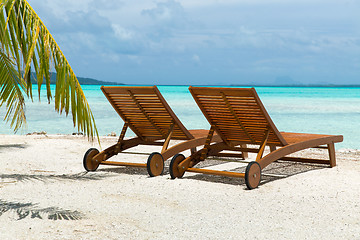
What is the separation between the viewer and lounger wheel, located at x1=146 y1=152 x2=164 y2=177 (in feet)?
19.6

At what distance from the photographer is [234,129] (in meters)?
6.13

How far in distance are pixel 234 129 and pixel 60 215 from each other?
260 cm

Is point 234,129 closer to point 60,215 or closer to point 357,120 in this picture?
point 60,215

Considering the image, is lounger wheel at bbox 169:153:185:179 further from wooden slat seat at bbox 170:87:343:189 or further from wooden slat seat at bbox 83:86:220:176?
wooden slat seat at bbox 83:86:220:176

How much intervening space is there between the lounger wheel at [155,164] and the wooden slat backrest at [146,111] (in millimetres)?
552

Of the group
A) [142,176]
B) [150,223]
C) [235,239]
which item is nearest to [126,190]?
[142,176]

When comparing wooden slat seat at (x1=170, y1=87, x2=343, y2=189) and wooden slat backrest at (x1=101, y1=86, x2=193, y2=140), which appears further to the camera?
wooden slat backrest at (x1=101, y1=86, x2=193, y2=140)

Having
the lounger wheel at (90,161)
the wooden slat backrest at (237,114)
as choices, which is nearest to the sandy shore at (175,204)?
the lounger wheel at (90,161)

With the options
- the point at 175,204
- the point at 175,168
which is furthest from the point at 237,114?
the point at 175,204

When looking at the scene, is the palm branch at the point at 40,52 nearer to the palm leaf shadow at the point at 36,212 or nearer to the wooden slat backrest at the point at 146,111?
the palm leaf shadow at the point at 36,212

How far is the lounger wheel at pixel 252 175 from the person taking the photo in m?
5.24

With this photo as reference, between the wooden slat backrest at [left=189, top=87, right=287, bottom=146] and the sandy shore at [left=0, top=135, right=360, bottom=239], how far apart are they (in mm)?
566

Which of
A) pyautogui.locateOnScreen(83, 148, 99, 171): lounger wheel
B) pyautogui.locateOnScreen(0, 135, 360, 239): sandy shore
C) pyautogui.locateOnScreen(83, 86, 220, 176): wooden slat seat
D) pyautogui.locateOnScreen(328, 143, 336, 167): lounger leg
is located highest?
pyautogui.locateOnScreen(83, 86, 220, 176): wooden slat seat

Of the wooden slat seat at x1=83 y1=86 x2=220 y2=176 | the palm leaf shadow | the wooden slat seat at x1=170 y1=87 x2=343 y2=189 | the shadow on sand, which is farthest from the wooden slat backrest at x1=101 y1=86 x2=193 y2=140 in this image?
the palm leaf shadow
